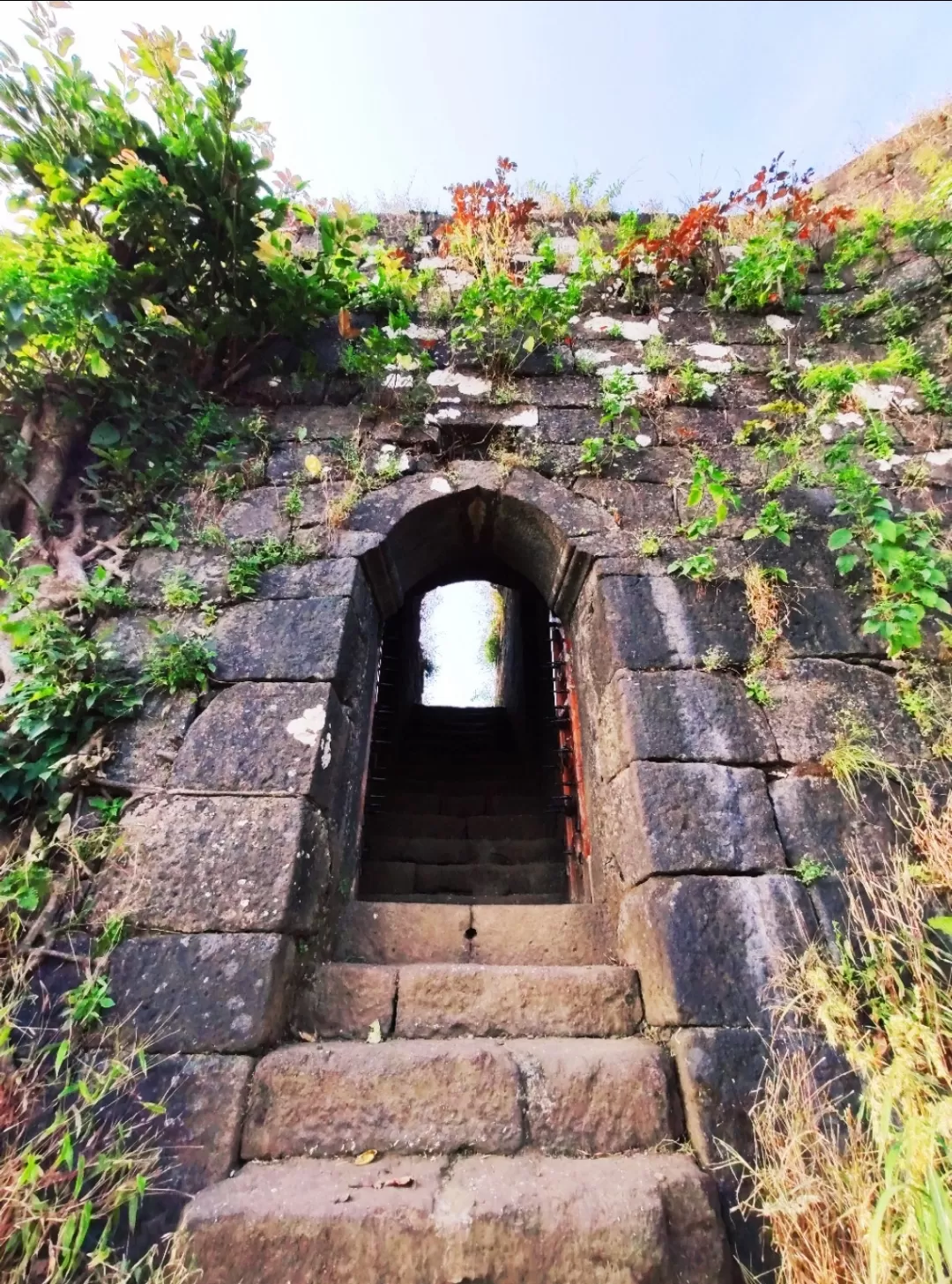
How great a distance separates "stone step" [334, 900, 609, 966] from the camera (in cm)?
248

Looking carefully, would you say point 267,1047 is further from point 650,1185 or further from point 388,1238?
point 650,1185

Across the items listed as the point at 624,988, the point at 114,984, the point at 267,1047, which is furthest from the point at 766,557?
the point at 114,984

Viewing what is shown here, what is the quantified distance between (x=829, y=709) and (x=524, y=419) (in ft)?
6.23

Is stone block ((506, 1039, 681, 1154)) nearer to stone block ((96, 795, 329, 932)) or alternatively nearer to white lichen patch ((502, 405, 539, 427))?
stone block ((96, 795, 329, 932))

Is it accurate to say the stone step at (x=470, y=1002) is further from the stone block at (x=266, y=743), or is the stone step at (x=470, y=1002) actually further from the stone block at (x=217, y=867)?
the stone block at (x=266, y=743)

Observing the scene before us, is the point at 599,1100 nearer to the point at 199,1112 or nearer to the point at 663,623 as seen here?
the point at 199,1112

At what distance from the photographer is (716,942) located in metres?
2.01

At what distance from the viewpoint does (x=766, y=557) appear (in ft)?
9.40

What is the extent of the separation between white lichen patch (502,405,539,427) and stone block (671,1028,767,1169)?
2.59 meters

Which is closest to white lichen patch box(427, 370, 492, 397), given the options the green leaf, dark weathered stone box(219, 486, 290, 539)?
dark weathered stone box(219, 486, 290, 539)

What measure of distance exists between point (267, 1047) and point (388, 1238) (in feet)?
1.93

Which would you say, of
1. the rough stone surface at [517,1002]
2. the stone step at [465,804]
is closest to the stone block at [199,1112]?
the rough stone surface at [517,1002]

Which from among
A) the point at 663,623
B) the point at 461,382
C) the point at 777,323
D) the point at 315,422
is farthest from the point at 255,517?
the point at 777,323

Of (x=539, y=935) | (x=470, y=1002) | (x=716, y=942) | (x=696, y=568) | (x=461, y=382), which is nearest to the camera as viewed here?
(x=716, y=942)
